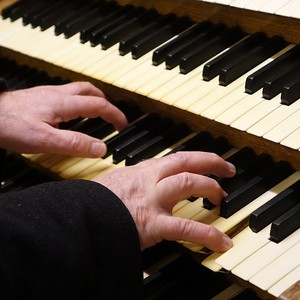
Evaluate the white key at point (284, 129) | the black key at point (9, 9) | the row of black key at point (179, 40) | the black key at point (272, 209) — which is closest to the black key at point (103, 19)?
the row of black key at point (179, 40)

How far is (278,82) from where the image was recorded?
1.40 meters

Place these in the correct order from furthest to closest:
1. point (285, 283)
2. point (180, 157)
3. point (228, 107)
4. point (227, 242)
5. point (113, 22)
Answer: point (113, 22), point (228, 107), point (180, 157), point (227, 242), point (285, 283)

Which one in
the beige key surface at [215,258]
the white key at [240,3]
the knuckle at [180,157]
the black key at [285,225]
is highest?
the white key at [240,3]

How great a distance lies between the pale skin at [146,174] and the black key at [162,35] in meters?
0.18

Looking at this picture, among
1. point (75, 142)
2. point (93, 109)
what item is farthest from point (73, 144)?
point (93, 109)

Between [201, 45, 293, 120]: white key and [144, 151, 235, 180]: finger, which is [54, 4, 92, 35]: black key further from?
[144, 151, 235, 180]: finger

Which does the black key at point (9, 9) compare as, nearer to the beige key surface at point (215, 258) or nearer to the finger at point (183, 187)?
the finger at point (183, 187)

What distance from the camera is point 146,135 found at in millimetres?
1556

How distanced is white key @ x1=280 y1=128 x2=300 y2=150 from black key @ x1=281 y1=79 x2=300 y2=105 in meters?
0.09

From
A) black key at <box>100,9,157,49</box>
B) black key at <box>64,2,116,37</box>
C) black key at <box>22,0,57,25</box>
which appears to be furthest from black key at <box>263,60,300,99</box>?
black key at <box>22,0,57,25</box>

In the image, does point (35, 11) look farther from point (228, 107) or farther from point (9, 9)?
point (228, 107)

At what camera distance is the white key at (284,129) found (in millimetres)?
1289

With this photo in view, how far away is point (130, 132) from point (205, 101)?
0.69 ft

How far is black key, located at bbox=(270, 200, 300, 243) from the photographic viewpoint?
1185mm
